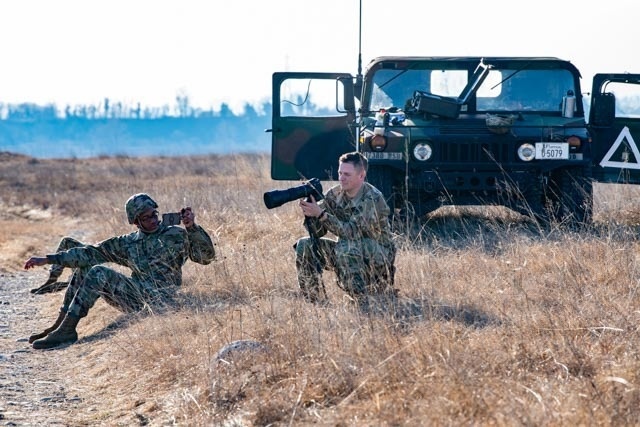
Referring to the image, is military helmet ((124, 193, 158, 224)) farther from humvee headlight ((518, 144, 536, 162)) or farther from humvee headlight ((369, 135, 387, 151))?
humvee headlight ((518, 144, 536, 162))

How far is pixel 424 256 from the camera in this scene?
8.07 m

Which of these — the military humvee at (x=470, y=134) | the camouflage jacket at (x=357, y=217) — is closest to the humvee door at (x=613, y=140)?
the military humvee at (x=470, y=134)

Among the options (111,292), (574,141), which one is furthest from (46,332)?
(574,141)

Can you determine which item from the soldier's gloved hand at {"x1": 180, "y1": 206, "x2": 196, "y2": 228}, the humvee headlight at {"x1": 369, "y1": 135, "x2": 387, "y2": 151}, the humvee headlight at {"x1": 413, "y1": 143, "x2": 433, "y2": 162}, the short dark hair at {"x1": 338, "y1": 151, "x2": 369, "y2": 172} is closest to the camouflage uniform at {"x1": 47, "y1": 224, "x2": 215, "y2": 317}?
the soldier's gloved hand at {"x1": 180, "y1": 206, "x2": 196, "y2": 228}

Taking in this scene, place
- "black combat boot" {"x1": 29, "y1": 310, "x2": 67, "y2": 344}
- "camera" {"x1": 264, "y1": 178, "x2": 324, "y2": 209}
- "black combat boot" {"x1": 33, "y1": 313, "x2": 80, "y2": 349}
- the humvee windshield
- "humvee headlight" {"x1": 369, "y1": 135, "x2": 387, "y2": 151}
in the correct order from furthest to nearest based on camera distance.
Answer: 1. the humvee windshield
2. "humvee headlight" {"x1": 369, "y1": 135, "x2": 387, "y2": 151}
3. "black combat boot" {"x1": 29, "y1": 310, "x2": 67, "y2": 344}
4. "black combat boot" {"x1": 33, "y1": 313, "x2": 80, "y2": 349}
5. "camera" {"x1": 264, "y1": 178, "x2": 324, "y2": 209}

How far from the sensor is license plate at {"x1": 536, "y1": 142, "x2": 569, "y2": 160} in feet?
32.3

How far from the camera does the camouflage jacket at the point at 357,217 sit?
6.77 meters

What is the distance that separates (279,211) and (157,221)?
5.06 m

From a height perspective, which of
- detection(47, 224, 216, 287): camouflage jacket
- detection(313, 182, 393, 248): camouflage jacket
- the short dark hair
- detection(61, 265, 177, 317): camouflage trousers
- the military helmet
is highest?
the short dark hair

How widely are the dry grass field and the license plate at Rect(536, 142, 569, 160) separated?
828 mm

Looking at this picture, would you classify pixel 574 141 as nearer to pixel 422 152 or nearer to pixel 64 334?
pixel 422 152

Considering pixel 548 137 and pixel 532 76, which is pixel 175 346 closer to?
pixel 548 137

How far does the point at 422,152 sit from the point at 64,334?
12.7 feet

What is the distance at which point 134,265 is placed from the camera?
7.77 meters
